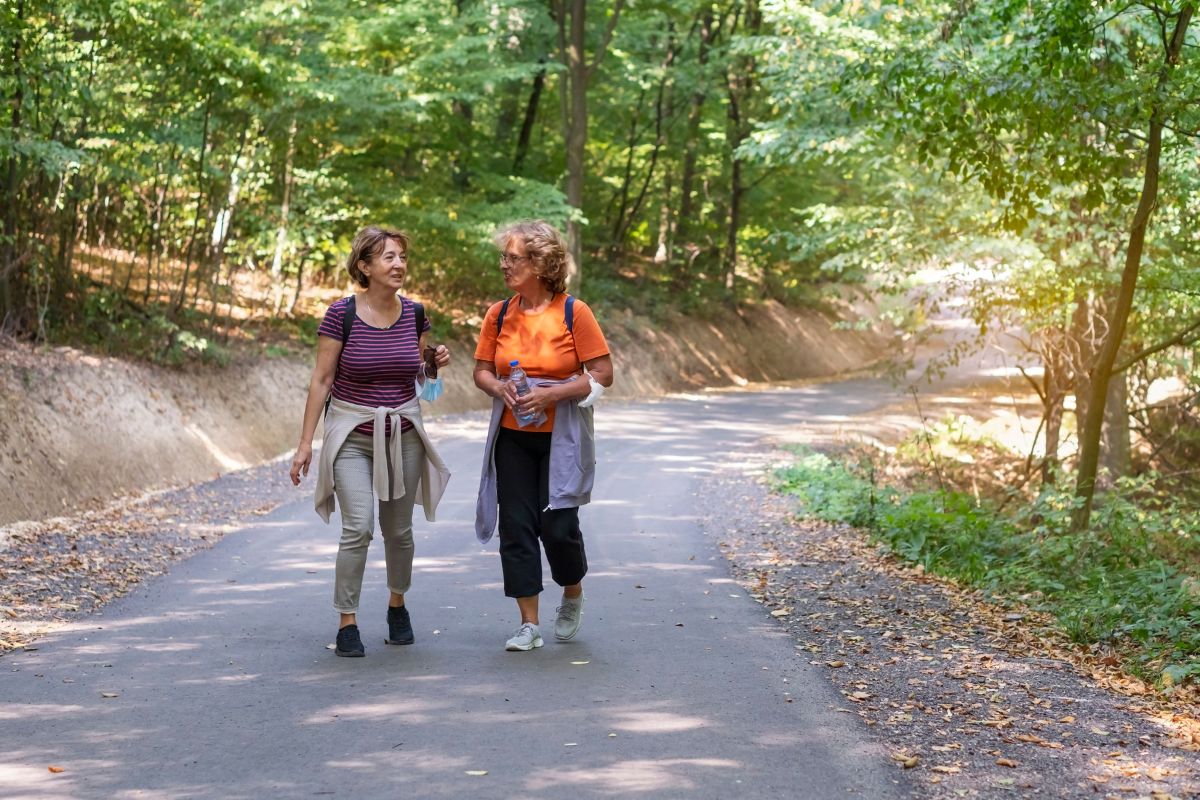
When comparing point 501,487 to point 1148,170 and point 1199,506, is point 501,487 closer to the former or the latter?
point 1148,170

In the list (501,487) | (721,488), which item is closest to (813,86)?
(721,488)

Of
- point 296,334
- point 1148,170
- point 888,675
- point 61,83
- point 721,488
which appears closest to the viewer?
point 888,675

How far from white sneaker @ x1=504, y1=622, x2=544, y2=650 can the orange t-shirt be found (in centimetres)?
97

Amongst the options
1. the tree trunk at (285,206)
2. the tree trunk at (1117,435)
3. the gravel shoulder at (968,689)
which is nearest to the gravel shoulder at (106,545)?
the gravel shoulder at (968,689)

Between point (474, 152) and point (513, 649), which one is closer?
point (513, 649)

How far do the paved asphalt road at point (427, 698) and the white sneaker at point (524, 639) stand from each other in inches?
2.7

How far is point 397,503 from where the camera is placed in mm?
6258

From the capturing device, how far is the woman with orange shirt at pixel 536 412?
5.98 m

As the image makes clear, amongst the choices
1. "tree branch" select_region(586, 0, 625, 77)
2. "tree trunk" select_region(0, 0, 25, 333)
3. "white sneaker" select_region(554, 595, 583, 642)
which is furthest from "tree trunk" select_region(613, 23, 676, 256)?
"white sneaker" select_region(554, 595, 583, 642)

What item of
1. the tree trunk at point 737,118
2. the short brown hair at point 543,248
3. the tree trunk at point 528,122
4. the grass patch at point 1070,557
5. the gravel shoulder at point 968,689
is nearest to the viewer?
the gravel shoulder at point 968,689

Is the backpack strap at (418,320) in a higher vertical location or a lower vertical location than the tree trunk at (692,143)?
lower

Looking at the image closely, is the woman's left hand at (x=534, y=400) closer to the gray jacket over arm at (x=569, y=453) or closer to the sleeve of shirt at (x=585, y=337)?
the gray jacket over arm at (x=569, y=453)

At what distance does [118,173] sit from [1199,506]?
1252 cm

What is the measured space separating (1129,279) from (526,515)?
4951 millimetres
